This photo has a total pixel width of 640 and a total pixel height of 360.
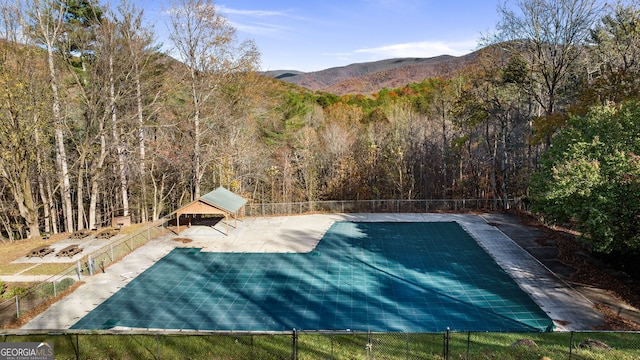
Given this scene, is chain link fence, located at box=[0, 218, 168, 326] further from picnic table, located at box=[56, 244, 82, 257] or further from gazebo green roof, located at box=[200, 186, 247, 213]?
gazebo green roof, located at box=[200, 186, 247, 213]

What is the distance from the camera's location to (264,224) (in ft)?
80.5

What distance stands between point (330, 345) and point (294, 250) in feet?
32.1

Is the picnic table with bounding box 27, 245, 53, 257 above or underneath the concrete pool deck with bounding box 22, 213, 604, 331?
above

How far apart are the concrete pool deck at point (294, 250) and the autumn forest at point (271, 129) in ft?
7.73

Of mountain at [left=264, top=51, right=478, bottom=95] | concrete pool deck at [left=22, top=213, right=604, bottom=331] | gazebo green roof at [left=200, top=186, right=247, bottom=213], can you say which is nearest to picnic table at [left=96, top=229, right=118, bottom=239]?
concrete pool deck at [left=22, top=213, right=604, bottom=331]

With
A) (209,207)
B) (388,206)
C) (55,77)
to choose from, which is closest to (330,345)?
(209,207)

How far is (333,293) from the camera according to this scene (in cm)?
1489

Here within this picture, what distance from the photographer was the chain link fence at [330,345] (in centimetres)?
938

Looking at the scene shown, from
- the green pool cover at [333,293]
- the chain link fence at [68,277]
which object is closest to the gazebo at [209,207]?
the green pool cover at [333,293]

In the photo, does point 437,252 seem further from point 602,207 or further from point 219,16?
point 219,16

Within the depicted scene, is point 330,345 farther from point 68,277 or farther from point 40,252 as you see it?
point 40,252

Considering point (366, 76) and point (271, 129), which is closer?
point (271, 129)

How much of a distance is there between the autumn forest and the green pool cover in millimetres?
4077

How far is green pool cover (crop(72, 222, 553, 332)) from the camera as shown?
1270 cm
